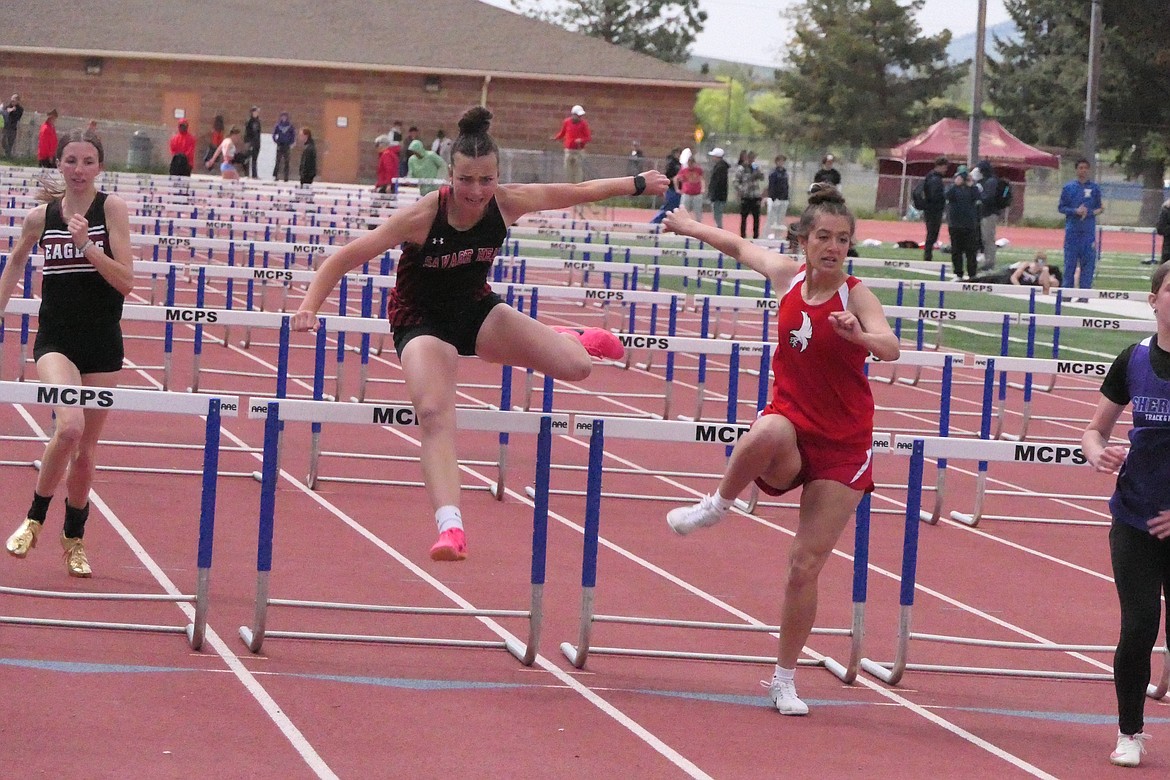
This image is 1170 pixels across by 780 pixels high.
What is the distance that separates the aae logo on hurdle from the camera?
6020 millimetres

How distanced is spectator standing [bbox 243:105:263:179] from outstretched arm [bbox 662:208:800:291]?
33.6 m

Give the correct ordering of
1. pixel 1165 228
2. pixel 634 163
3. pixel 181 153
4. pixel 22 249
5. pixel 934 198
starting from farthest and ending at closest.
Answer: pixel 634 163 < pixel 181 153 < pixel 934 198 < pixel 1165 228 < pixel 22 249

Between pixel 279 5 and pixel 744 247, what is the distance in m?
51.1

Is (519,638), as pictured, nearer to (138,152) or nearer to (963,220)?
(963,220)

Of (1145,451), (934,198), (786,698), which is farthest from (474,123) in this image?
(934,198)

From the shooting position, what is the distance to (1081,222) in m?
22.4

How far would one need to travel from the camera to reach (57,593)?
643 cm

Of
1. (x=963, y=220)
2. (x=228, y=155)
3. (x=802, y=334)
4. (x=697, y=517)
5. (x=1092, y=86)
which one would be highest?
(x=1092, y=86)

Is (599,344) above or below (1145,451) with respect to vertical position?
above

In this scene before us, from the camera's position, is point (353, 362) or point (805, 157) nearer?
point (353, 362)

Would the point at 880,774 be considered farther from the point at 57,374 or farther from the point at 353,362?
the point at 353,362

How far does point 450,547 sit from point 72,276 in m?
2.41

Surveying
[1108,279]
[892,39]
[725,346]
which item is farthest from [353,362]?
[892,39]

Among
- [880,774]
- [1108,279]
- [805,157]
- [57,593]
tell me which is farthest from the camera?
[805,157]
